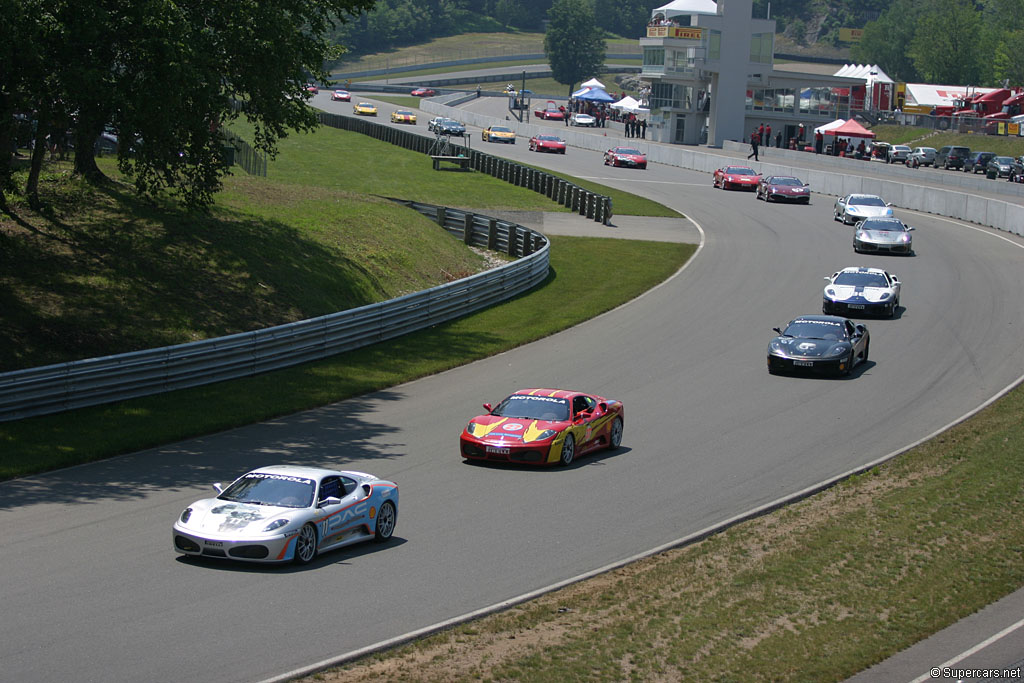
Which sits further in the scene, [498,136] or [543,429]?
[498,136]

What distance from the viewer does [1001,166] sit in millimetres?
70875

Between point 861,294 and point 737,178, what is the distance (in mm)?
32865

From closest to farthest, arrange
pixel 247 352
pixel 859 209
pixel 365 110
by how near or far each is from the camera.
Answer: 1. pixel 247 352
2. pixel 859 209
3. pixel 365 110

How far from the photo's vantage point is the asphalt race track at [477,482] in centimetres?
1156

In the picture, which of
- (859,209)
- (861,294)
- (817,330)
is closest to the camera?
(817,330)

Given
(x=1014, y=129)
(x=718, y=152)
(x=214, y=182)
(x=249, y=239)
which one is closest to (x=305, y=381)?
(x=214, y=182)

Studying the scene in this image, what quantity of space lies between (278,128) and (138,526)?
57.2 feet

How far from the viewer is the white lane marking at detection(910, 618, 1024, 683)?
10.6 m

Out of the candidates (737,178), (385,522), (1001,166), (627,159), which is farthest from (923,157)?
(385,522)

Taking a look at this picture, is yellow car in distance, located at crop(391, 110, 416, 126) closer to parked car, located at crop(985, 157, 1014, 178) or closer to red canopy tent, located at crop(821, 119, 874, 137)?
red canopy tent, located at crop(821, 119, 874, 137)

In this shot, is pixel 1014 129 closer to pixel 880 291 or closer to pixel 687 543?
pixel 880 291

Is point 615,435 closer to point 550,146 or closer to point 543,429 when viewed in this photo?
point 543,429

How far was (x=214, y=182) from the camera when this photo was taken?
30078 mm

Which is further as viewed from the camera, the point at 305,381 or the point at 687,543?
the point at 305,381
